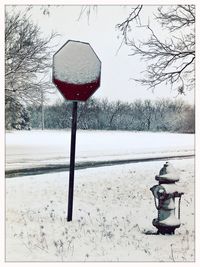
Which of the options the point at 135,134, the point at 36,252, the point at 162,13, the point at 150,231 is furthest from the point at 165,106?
Result: the point at 36,252

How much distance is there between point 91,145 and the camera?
690 cm

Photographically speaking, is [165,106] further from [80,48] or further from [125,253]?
[125,253]

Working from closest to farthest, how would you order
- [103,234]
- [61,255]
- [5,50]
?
[61,255] < [103,234] < [5,50]

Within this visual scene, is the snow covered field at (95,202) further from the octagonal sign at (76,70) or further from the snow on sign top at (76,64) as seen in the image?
the snow on sign top at (76,64)

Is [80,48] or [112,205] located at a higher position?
[80,48]

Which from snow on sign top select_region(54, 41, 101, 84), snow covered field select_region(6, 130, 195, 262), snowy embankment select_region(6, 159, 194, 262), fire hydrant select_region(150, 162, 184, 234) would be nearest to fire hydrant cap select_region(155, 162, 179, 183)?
fire hydrant select_region(150, 162, 184, 234)

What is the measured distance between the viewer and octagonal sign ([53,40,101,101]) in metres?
6.41

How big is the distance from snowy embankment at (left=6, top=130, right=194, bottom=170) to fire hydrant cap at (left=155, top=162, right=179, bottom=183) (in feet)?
1.45

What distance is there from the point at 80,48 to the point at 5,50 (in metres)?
1.18

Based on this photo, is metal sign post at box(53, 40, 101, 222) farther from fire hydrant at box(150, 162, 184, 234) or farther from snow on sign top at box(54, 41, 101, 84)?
fire hydrant at box(150, 162, 184, 234)

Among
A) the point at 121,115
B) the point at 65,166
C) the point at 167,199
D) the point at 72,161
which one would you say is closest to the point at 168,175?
the point at 167,199

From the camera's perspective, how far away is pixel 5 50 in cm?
669

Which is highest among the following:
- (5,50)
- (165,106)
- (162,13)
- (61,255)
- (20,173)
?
(162,13)

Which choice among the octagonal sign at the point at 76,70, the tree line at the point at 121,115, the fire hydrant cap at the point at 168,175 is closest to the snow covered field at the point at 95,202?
the tree line at the point at 121,115
